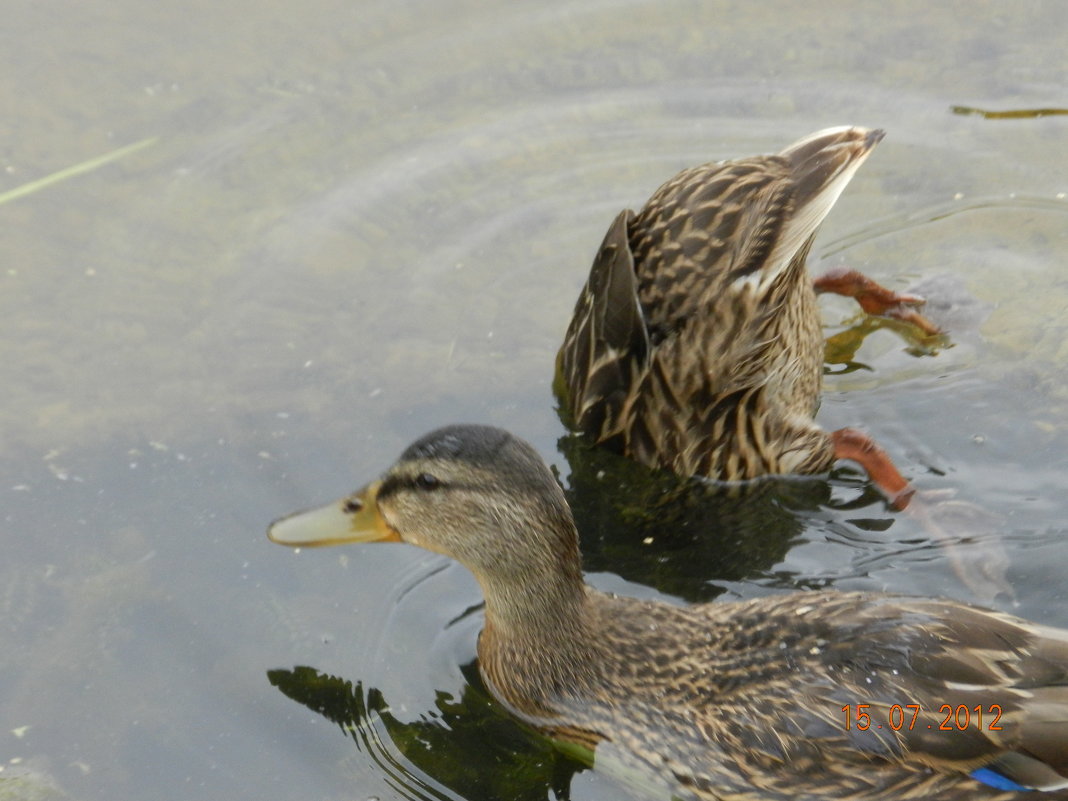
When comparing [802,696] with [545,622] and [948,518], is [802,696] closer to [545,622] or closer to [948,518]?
[545,622]

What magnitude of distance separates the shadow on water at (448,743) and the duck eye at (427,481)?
758 millimetres

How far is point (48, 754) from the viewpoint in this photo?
4.28 m

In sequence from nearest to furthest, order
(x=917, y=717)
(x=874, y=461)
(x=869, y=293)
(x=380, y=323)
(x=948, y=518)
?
1. (x=917, y=717)
2. (x=948, y=518)
3. (x=874, y=461)
4. (x=869, y=293)
5. (x=380, y=323)

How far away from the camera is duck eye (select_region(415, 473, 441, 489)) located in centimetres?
417

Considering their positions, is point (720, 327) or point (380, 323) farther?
point (380, 323)

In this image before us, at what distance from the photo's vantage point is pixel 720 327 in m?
4.92

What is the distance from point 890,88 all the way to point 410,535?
4.06m

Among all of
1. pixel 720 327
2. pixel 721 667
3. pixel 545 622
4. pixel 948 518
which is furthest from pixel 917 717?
pixel 720 327

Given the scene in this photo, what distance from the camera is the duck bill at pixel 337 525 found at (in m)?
4.39

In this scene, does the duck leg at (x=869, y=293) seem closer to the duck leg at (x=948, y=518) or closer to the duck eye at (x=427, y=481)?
the duck leg at (x=948, y=518)

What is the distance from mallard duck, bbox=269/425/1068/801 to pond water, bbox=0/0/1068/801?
0.98ft

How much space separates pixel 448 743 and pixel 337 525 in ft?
2.63

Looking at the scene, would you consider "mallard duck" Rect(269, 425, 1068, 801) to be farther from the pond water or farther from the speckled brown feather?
the speckled brown feather

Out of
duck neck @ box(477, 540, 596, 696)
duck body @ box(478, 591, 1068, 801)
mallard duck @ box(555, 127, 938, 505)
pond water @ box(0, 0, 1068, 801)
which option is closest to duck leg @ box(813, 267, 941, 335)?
pond water @ box(0, 0, 1068, 801)
